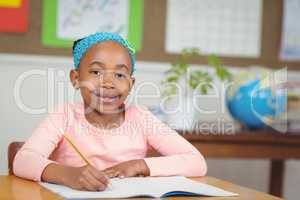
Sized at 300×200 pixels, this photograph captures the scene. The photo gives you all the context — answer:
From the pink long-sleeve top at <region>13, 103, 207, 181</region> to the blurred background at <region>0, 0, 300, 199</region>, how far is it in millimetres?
775

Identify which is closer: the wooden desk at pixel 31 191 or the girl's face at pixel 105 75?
the wooden desk at pixel 31 191

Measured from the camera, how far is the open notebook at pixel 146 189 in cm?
104

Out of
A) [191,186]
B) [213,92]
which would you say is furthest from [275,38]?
[191,186]

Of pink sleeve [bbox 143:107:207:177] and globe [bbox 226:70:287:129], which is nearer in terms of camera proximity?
pink sleeve [bbox 143:107:207:177]

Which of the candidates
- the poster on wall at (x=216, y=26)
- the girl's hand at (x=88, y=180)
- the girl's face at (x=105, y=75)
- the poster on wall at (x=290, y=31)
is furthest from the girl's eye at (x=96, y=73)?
the poster on wall at (x=290, y=31)

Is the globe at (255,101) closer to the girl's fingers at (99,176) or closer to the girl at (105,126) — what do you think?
the girl at (105,126)

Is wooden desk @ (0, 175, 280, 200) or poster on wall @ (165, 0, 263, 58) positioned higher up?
poster on wall @ (165, 0, 263, 58)

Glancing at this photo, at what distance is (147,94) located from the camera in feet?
8.48

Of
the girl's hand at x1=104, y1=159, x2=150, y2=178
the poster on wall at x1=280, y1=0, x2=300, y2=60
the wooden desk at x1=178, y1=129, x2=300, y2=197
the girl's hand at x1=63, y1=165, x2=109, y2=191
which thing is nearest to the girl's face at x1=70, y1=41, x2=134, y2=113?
the girl's hand at x1=104, y1=159, x2=150, y2=178

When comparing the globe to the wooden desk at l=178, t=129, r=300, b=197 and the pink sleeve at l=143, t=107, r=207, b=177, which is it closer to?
the wooden desk at l=178, t=129, r=300, b=197

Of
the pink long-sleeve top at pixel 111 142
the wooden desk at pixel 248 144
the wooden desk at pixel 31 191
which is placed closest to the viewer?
the wooden desk at pixel 31 191

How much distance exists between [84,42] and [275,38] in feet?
4.89

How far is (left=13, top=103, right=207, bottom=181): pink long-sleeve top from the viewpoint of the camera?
136 centimetres

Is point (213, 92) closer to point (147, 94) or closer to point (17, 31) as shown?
point (147, 94)
